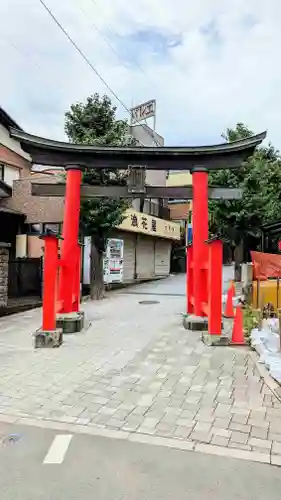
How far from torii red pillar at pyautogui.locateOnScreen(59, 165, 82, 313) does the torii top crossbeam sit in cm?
35

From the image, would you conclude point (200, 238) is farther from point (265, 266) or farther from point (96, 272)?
point (96, 272)

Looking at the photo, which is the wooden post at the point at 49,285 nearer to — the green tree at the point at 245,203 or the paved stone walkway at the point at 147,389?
the paved stone walkway at the point at 147,389

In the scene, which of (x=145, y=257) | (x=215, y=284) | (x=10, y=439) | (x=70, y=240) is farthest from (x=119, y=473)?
(x=145, y=257)

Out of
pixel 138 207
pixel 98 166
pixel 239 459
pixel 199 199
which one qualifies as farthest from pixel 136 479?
pixel 138 207

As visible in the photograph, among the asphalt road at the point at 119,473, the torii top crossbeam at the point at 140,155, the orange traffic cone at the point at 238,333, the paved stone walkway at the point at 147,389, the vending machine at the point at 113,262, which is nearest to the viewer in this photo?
the asphalt road at the point at 119,473

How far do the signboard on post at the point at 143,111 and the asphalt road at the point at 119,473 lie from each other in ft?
82.5

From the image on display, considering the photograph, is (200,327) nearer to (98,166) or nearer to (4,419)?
(98,166)

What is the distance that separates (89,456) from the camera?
3295mm

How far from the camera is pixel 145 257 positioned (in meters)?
22.4

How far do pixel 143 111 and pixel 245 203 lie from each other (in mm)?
14729

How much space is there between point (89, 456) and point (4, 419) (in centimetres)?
125

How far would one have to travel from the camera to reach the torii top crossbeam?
880 centimetres

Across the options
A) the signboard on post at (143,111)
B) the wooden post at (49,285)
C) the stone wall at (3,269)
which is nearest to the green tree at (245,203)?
the stone wall at (3,269)

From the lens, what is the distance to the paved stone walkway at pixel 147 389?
12.5 ft
